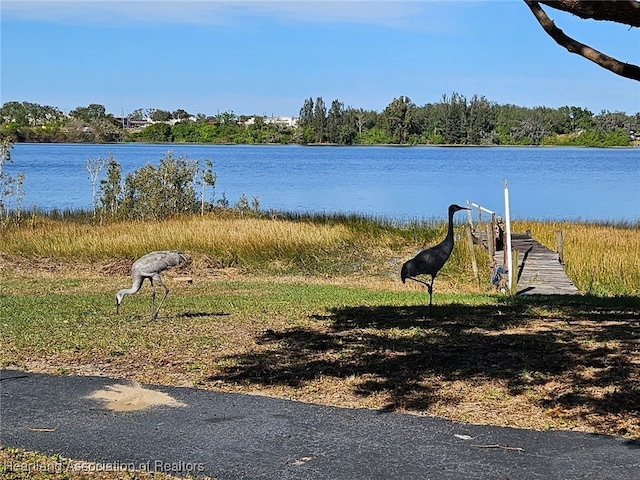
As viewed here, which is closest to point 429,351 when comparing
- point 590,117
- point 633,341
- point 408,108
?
point 633,341

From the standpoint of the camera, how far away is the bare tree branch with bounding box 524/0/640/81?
25.3 ft

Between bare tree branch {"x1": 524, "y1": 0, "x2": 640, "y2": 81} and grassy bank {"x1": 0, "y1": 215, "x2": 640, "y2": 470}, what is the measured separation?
263 cm

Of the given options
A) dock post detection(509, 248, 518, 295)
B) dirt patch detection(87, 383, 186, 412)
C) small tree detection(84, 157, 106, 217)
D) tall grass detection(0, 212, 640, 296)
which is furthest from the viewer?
small tree detection(84, 157, 106, 217)

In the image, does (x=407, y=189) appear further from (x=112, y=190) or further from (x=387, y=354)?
(x=387, y=354)

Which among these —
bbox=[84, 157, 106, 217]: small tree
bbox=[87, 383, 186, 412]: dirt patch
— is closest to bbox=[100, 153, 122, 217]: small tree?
bbox=[84, 157, 106, 217]: small tree

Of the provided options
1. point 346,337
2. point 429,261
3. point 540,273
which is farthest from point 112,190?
point 346,337

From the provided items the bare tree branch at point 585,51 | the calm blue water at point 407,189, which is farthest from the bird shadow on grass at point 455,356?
the calm blue water at point 407,189

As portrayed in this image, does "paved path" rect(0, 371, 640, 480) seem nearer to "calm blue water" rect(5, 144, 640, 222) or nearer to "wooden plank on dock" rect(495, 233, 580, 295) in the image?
"wooden plank on dock" rect(495, 233, 580, 295)

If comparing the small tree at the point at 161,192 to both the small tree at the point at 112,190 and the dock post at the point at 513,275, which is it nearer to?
the small tree at the point at 112,190

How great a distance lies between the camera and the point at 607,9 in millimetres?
6762

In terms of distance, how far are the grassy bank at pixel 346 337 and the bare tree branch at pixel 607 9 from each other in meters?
2.96

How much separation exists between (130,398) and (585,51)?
4.99 metres

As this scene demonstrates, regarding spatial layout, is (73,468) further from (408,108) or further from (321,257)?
(408,108)

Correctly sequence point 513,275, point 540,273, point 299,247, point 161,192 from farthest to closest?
1. point 161,192
2. point 299,247
3. point 540,273
4. point 513,275
